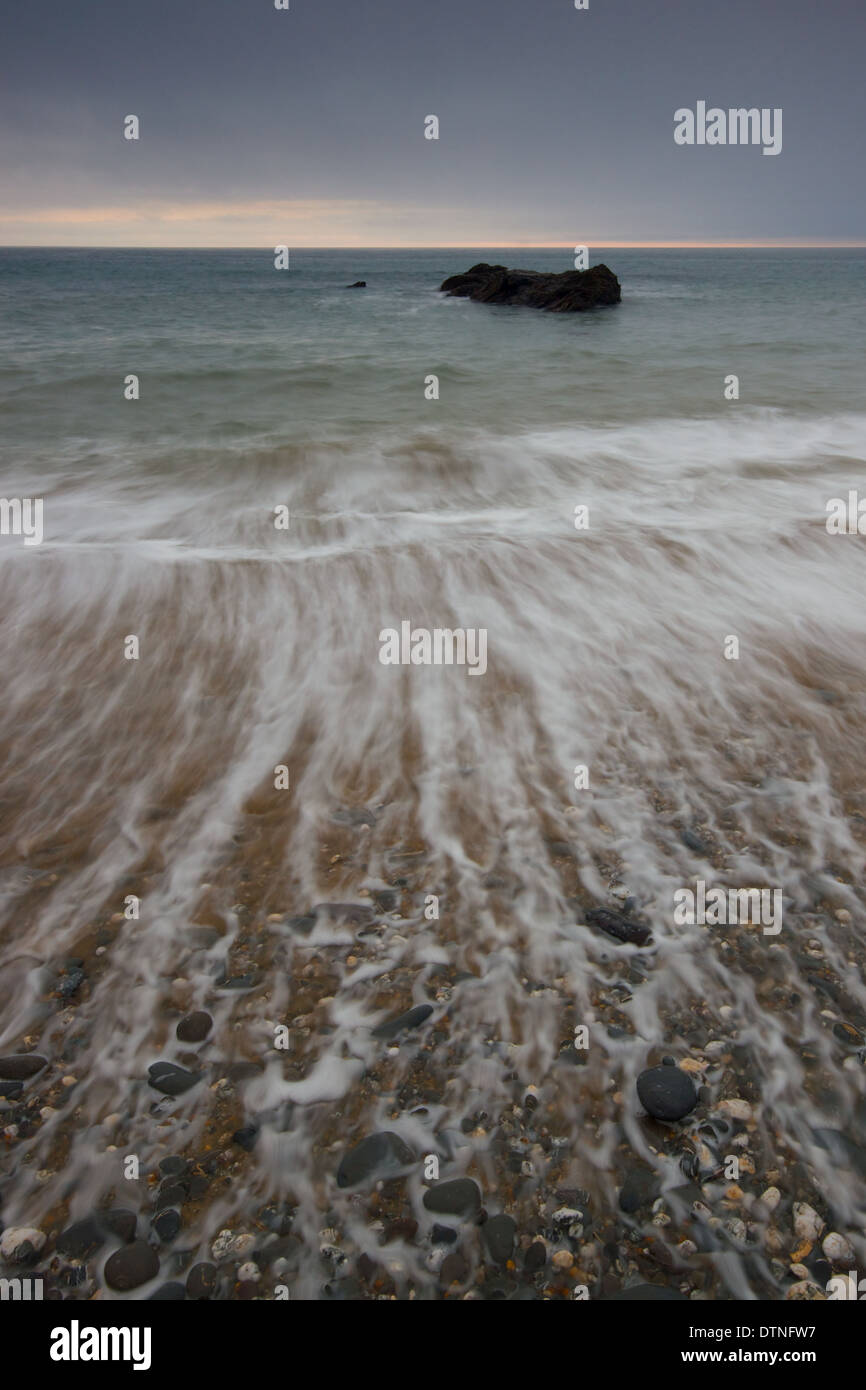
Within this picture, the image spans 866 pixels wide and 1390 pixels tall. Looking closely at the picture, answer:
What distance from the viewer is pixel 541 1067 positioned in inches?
111

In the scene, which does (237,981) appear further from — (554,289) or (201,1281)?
(554,289)

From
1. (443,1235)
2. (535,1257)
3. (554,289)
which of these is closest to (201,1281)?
(443,1235)

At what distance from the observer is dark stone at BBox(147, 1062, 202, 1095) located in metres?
2.78

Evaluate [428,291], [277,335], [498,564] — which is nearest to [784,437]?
[498,564]

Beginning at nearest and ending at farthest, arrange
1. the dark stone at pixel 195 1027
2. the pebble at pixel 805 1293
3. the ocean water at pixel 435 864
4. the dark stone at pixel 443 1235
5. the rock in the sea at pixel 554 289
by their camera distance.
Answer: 1. the pebble at pixel 805 1293
2. the dark stone at pixel 443 1235
3. the ocean water at pixel 435 864
4. the dark stone at pixel 195 1027
5. the rock in the sea at pixel 554 289

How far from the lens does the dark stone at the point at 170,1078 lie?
2.78 meters

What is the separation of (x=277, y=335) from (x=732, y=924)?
29623 millimetres

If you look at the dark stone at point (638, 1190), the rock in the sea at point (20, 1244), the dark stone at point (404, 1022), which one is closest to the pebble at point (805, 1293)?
the dark stone at point (638, 1190)

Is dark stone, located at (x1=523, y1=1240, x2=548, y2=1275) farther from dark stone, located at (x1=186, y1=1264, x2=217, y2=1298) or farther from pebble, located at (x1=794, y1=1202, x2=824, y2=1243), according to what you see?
dark stone, located at (x1=186, y1=1264, x2=217, y2=1298)

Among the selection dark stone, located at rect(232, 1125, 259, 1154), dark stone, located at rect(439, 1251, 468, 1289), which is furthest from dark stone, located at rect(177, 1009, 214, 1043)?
dark stone, located at rect(439, 1251, 468, 1289)

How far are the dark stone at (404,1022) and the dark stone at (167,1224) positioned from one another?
2.88 feet

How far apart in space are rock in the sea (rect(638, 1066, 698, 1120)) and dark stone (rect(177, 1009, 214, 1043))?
1689mm

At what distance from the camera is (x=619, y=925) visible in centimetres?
340

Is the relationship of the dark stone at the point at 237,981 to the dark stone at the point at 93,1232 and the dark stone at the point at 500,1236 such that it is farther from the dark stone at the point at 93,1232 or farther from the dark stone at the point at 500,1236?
the dark stone at the point at 500,1236
